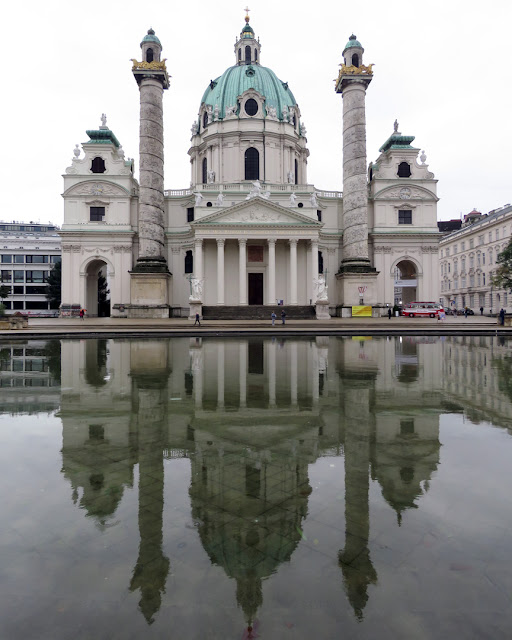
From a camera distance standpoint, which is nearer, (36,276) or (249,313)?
(249,313)

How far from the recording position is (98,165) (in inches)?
1913

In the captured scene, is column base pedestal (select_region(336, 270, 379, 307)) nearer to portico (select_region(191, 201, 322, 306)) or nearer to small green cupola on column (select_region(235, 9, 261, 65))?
portico (select_region(191, 201, 322, 306))

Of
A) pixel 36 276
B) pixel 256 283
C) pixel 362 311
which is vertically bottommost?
pixel 362 311

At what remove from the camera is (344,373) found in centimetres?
1104

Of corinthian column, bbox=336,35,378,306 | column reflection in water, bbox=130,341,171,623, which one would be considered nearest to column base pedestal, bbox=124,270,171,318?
corinthian column, bbox=336,35,378,306

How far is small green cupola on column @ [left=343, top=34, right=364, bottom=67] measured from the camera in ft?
148

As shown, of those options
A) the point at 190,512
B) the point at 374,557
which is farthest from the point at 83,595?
the point at 374,557

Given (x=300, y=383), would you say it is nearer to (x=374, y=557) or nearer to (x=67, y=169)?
(x=374, y=557)

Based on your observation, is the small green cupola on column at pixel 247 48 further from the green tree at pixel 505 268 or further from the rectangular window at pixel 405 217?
the green tree at pixel 505 268

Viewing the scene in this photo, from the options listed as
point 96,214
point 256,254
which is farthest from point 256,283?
point 96,214

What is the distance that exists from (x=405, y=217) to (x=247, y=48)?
116ft

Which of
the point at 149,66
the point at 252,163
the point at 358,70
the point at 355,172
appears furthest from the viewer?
the point at 252,163

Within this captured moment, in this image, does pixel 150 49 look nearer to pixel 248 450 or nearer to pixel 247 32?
pixel 247 32

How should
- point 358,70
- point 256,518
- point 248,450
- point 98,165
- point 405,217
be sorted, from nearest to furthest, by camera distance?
point 256,518 → point 248,450 → point 358,70 → point 98,165 → point 405,217
